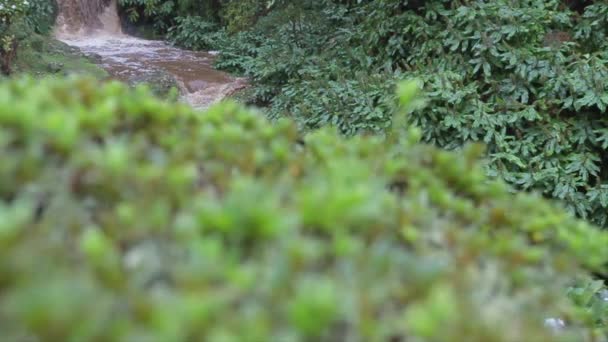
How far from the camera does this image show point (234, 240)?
2.25 feet

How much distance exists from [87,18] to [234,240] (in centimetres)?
1331

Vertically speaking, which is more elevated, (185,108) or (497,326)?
(185,108)

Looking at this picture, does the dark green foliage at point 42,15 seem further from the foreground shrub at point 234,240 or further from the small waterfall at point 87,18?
the foreground shrub at point 234,240

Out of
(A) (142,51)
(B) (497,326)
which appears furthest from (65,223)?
(A) (142,51)

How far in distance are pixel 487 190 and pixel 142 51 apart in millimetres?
10670

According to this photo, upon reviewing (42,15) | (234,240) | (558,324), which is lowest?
(42,15)

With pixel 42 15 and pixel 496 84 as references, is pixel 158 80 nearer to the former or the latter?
pixel 42 15

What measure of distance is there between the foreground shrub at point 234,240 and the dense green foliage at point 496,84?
3209 mm

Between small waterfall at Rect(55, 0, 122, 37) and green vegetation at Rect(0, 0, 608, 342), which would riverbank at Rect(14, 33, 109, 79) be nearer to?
small waterfall at Rect(55, 0, 122, 37)

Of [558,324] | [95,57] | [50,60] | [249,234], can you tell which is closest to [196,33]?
[95,57]

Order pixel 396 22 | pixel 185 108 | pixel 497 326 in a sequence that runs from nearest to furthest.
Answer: pixel 497 326 < pixel 185 108 < pixel 396 22

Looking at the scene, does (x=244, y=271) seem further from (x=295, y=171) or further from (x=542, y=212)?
(x=542, y=212)

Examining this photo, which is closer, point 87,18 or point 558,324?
point 558,324

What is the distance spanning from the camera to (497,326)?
2.21ft
